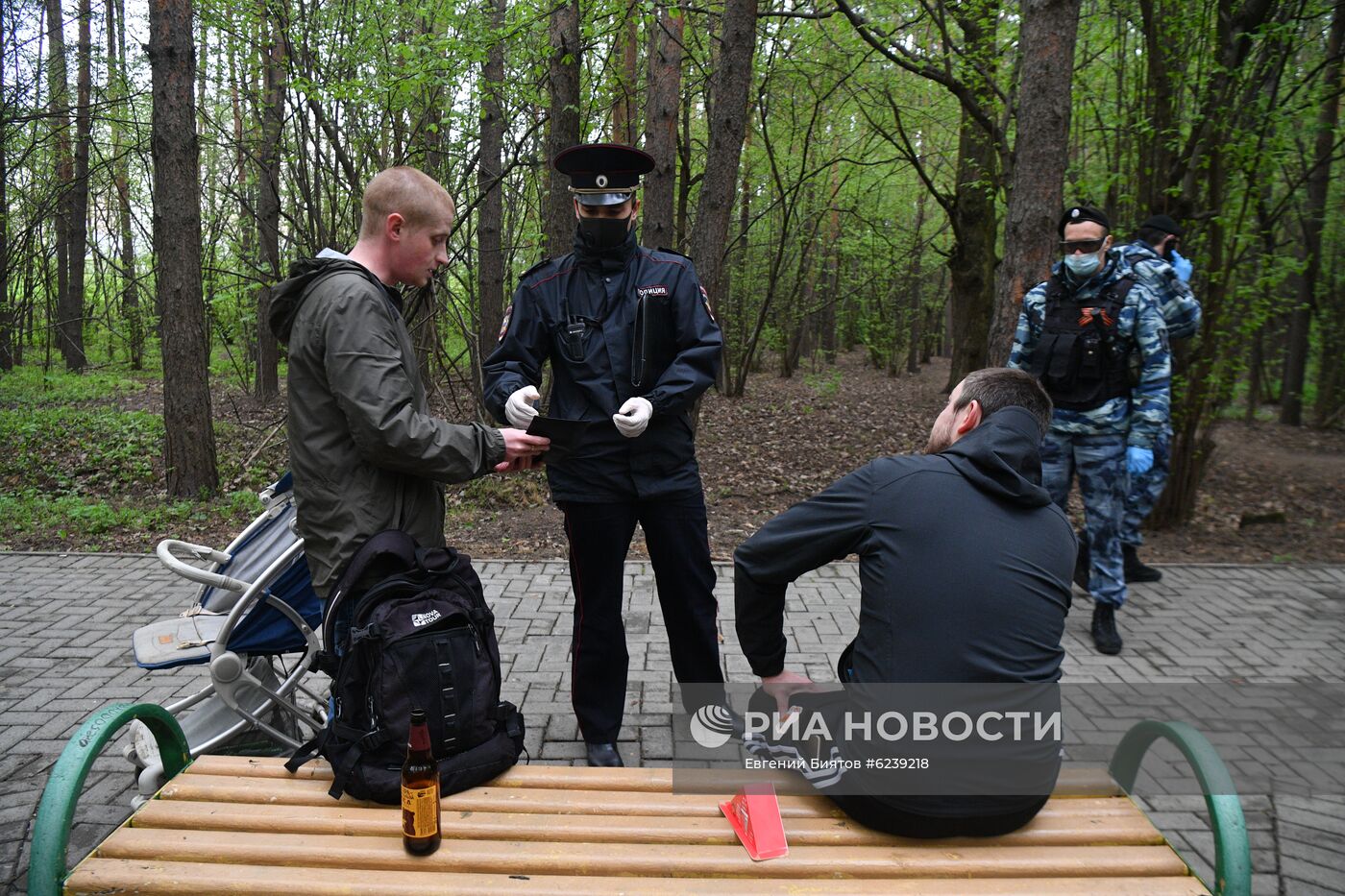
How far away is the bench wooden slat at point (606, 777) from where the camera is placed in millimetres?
2486

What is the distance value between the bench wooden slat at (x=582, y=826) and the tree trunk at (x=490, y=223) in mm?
7833

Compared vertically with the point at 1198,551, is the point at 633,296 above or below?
above

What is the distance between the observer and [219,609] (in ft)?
11.3

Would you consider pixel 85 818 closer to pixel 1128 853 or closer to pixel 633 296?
pixel 633 296

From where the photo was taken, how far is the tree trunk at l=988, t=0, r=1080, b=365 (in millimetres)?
5777

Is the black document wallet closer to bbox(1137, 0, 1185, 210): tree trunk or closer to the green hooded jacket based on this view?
the green hooded jacket

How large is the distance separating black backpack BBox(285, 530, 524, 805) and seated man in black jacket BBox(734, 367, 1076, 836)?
0.84m

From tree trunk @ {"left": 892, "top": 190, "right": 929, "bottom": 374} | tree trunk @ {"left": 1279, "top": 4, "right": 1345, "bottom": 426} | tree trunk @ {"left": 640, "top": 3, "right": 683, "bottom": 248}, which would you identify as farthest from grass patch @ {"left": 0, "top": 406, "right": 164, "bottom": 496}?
tree trunk @ {"left": 892, "top": 190, "right": 929, "bottom": 374}

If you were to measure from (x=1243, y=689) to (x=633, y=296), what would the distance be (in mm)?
3830

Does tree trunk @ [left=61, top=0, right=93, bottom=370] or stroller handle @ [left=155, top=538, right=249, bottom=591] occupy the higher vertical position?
tree trunk @ [left=61, top=0, right=93, bottom=370]

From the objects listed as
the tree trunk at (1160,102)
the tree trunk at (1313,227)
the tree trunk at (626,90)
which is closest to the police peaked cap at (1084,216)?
the tree trunk at (1160,102)

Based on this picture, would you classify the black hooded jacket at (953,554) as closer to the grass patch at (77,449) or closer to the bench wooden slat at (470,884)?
the bench wooden slat at (470,884)

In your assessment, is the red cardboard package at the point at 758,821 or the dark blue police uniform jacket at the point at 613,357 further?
the dark blue police uniform jacket at the point at 613,357

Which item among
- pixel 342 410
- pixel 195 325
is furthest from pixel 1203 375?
pixel 195 325
